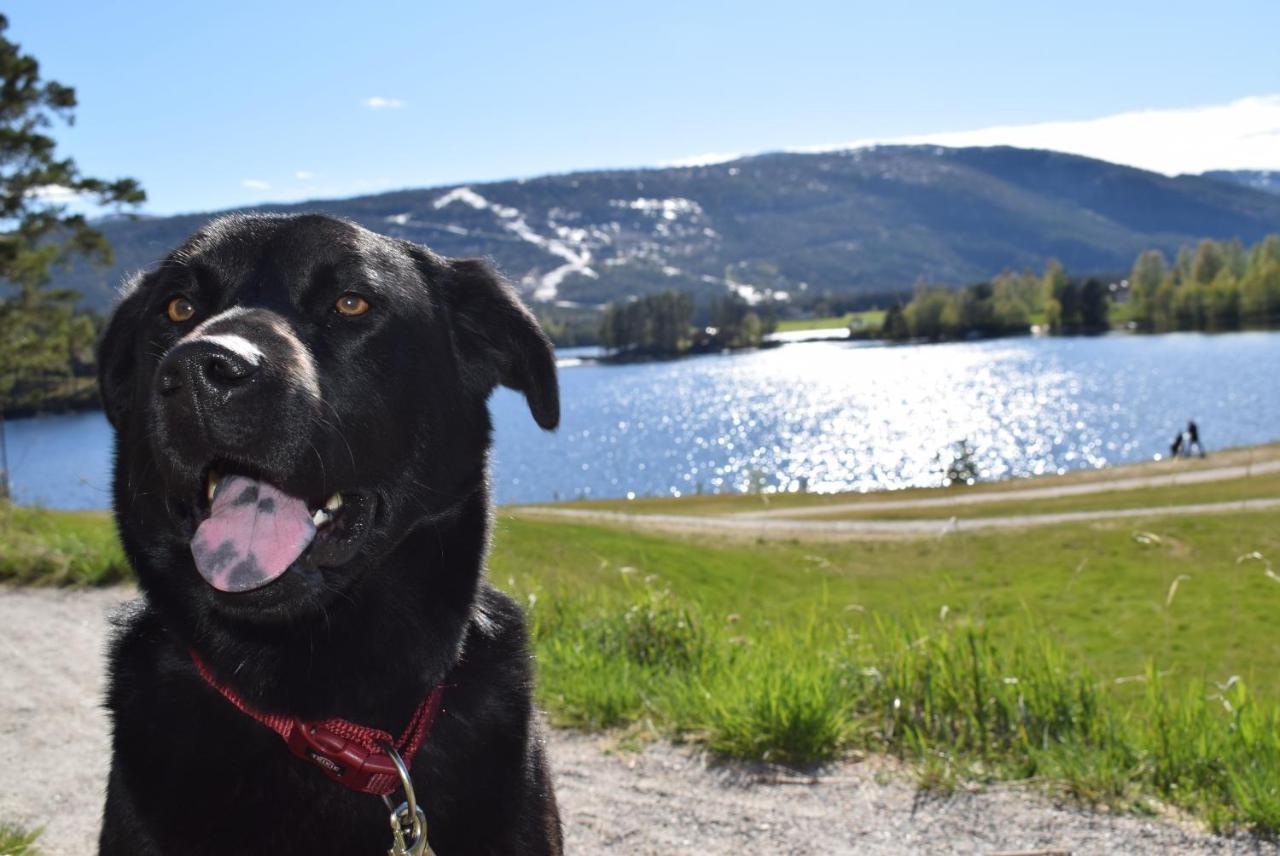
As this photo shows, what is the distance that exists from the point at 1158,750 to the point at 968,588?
58.5 ft

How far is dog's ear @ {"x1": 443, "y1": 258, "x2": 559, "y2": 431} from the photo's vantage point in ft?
11.3

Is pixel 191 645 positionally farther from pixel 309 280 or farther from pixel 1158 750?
pixel 1158 750

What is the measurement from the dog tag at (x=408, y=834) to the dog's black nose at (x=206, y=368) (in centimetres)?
113

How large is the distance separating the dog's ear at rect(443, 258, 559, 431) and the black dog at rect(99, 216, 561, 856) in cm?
20

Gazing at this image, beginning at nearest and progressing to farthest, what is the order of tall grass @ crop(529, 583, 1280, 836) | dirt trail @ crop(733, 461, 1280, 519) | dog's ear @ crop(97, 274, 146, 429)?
dog's ear @ crop(97, 274, 146, 429)
tall grass @ crop(529, 583, 1280, 836)
dirt trail @ crop(733, 461, 1280, 519)

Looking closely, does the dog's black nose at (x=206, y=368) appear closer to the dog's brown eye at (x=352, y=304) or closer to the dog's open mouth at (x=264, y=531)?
the dog's open mouth at (x=264, y=531)

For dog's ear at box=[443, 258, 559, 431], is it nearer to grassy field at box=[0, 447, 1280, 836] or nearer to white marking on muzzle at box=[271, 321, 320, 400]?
grassy field at box=[0, 447, 1280, 836]

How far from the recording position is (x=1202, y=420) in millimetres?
83125

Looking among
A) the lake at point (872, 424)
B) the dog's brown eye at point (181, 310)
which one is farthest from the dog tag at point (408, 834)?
the lake at point (872, 424)

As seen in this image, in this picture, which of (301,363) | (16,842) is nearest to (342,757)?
(301,363)

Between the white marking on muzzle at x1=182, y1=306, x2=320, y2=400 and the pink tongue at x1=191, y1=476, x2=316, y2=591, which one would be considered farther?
the pink tongue at x1=191, y1=476, x2=316, y2=591

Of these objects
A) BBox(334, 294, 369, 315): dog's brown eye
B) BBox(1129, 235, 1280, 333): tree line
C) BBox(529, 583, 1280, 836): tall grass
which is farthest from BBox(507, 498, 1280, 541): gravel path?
BBox(1129, 235, 1280, 333): tree line

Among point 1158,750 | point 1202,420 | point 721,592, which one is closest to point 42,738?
point 1158,750

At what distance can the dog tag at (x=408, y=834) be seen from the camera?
8.28ft
